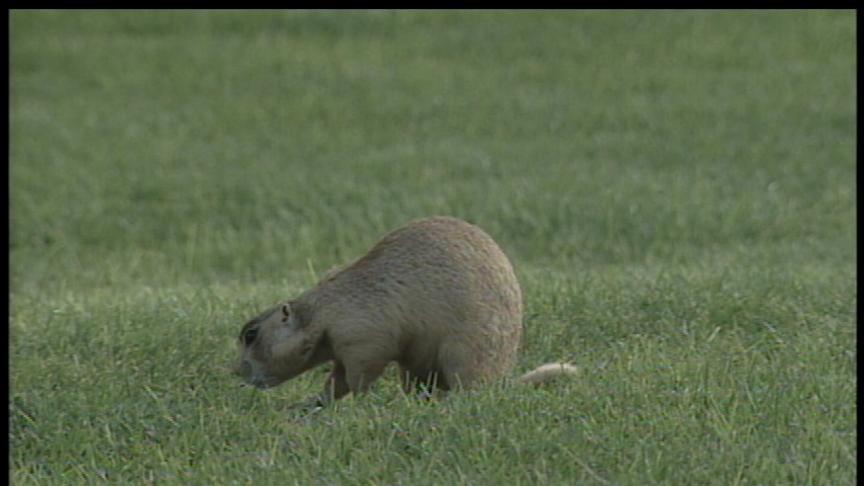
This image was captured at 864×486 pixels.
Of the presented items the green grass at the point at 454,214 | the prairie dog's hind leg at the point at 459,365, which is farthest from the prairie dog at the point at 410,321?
→ the green grass at the point at 454,214

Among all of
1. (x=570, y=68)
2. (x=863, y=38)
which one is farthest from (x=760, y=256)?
(x=570, y=68)

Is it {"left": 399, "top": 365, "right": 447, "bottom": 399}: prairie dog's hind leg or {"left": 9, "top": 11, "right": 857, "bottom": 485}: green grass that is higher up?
{"left": 399, "top": 365, "right": 447, "bottom": 399}: prairie dog's hind leg

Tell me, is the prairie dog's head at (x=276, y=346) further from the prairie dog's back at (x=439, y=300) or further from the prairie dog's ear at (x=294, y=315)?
the prairie dog's back at (x=439, y=300)

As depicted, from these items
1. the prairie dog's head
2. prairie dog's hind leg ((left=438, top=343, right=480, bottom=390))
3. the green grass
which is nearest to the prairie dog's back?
prairie dog's hind leg ((left=438, top=343, right=480, bottom=390))

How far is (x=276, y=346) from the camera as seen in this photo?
20.5 feet

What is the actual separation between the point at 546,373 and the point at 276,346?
1.02m

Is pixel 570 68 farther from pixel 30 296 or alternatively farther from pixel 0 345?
pixel 0 345

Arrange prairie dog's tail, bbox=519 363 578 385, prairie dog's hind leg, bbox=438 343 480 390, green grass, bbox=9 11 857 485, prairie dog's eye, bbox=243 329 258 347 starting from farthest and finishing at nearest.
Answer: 1. prairie dog's eye, bbox=243 329 258 347
2. prairie dog's tail, bbox=519 363 578 385
3. prairie dog's hind leg, bbox=438 343 480 390
4. green grass, bbox=9 11 857 485

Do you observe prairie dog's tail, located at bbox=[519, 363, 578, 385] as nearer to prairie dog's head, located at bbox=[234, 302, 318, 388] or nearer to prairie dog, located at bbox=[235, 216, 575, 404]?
prairie dog, located at bbox=[235, 216, 575, 404]

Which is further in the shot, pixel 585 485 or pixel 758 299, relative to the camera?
pixel 758 299

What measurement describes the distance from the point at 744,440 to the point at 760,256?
15.4 feet

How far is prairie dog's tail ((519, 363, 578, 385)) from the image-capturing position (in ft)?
20.1

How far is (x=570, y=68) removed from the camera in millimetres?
15758

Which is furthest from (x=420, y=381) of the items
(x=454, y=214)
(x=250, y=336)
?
(x=454, y=214)
